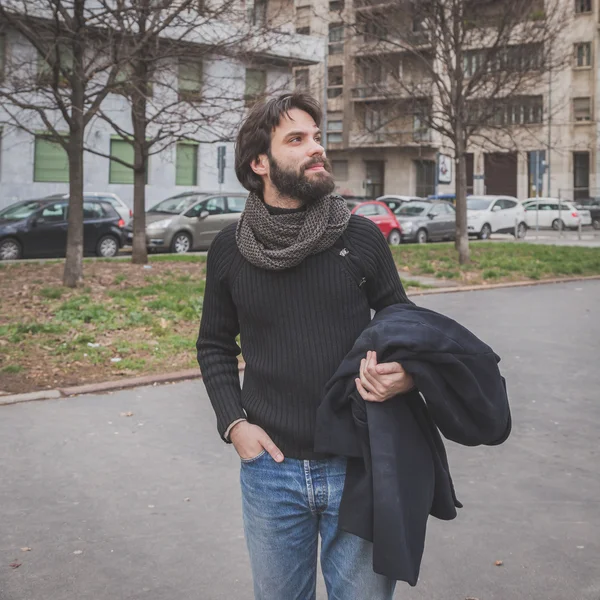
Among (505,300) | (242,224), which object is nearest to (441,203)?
(505,300)

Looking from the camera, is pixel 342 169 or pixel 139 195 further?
pixel 342 169

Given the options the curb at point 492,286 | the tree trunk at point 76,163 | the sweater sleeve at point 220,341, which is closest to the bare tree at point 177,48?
the tree trunk at point 76,163

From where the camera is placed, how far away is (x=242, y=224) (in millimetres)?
2541

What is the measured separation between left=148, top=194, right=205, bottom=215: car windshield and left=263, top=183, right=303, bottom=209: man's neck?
2310 cm

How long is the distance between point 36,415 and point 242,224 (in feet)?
15.4

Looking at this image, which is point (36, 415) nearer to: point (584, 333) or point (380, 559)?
point (380, 559)

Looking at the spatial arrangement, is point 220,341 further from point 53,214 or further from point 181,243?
point 181,243

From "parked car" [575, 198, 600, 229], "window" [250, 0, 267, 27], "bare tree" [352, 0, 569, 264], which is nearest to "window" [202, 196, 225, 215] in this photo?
"bare tree" [352, 0, 569, 264]

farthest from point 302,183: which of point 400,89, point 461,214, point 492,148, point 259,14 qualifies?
point 492,148

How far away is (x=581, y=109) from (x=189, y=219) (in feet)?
137

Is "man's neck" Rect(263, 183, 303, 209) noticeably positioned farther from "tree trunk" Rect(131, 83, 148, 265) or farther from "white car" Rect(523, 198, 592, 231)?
"white car" Rect(523, 198, 592, 231)

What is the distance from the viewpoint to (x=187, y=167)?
37500 millimetres

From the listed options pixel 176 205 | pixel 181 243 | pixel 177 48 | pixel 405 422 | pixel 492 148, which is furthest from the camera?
pixel 492 148

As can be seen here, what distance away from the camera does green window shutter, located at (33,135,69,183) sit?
33125 mm
